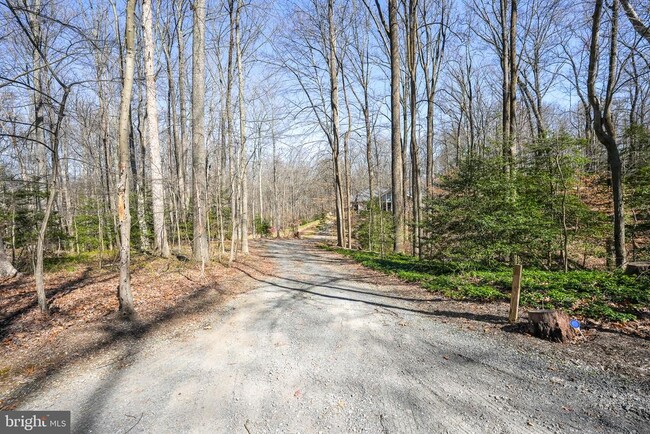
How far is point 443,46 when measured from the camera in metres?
15.2

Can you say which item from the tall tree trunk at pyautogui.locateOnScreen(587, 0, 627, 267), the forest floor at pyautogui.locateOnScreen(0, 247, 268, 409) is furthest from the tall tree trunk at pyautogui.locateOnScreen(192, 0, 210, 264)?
the tall tree trunk at pyautogui.locateOnScreen(587, 0, 627, 267)

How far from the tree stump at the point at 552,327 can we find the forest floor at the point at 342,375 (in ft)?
0.57

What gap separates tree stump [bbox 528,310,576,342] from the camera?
4.07 m

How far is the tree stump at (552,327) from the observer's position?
4.07 meters

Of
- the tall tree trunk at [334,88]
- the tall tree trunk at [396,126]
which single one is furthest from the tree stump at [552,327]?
the tall tree trunk at [334,88]

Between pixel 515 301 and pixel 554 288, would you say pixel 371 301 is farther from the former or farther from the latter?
pixel 554 288

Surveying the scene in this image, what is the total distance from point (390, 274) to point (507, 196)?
3.80 m

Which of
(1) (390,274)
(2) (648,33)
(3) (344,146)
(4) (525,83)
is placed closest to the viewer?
(2) (648,33)

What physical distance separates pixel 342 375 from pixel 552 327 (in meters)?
2.98

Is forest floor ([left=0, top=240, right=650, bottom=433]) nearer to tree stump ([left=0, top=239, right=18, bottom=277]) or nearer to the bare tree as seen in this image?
tree stump ([left=0, top=239, right=18, bottom=277])

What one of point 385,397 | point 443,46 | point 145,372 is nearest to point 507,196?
point 385,397

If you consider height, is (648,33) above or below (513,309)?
above

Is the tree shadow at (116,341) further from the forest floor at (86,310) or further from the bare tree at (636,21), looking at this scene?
the bare tree at (636,21)

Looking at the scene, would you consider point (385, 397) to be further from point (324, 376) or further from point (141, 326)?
point (141, 326)
